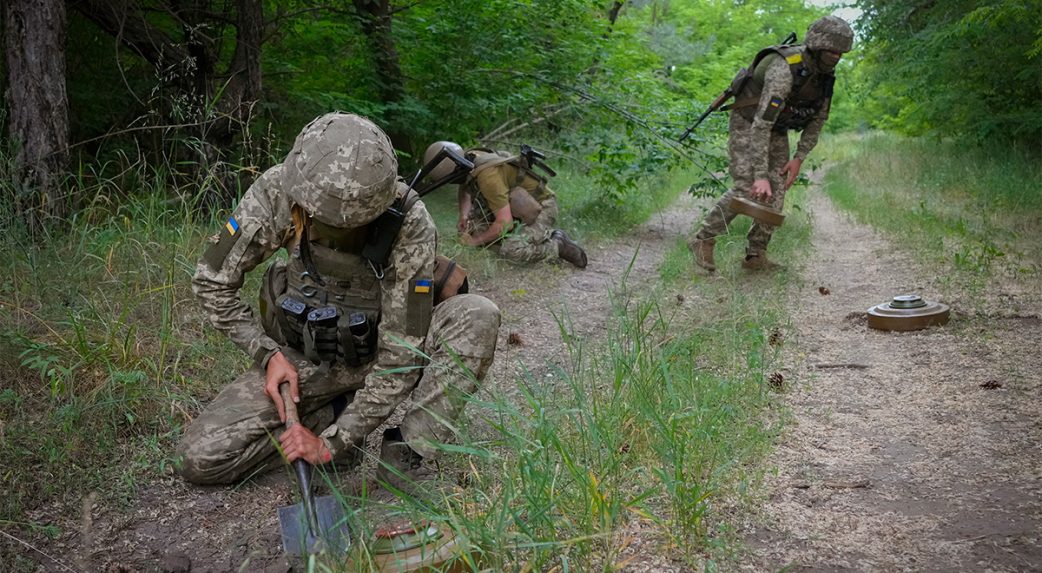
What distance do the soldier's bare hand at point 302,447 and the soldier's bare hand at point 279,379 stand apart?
24 cm

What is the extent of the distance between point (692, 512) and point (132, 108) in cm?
599

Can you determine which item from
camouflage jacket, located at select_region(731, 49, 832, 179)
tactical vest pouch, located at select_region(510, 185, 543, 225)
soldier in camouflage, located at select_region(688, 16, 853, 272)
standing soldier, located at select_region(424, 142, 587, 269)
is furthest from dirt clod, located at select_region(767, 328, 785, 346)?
tactical vest pouch, located at select_region(510, 185, 543, 225)

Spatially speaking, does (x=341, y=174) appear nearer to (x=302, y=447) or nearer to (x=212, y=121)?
(x=302, y=447)

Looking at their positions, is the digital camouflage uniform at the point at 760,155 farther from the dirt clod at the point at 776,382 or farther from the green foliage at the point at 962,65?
the dirt clod at the point at 776,382

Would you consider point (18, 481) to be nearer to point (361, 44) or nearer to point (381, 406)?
point (381, 406)

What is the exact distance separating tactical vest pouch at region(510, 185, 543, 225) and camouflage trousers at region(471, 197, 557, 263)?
5 centimetres

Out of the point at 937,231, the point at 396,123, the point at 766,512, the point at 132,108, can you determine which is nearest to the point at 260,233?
the point at 766,512

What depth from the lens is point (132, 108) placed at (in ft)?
21.4

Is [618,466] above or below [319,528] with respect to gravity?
above

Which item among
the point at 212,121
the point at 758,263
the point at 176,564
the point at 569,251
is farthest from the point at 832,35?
the point at 176,564

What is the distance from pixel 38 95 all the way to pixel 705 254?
15.7ft

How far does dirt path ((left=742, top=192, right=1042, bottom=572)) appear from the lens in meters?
2.12

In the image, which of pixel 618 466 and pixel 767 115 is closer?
pixel 618 466

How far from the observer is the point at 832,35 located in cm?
583
